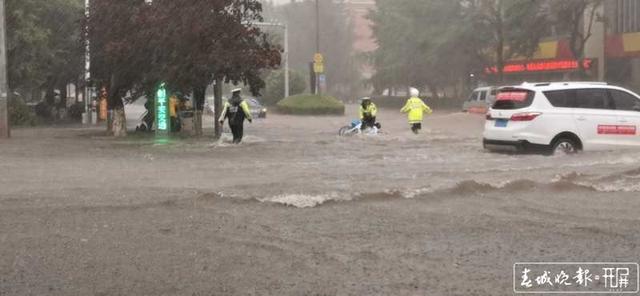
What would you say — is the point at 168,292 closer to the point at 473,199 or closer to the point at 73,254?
the point at 73,254

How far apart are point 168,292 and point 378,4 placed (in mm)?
62682

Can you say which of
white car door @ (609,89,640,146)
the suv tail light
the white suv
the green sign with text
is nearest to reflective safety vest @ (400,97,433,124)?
the green sign with text

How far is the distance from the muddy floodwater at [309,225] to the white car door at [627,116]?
1338mm

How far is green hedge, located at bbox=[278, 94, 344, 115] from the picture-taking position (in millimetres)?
50938

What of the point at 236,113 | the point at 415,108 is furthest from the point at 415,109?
the point at 236,113

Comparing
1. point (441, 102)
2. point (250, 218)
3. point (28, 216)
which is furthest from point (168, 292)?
point (441, 102)

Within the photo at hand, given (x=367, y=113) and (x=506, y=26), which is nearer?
(x=367, y=113)

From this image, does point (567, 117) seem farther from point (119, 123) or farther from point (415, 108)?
point (119, 123)

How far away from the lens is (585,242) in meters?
7.14

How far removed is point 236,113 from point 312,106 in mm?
30619

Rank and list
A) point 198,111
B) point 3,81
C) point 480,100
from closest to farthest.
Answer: point 3,81 → point 198,111 → point 480,100

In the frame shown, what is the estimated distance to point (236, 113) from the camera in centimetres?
2039

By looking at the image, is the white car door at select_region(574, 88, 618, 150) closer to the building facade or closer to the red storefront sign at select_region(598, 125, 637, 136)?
the red storefront sign at select_region(598, 125, 637, 136)

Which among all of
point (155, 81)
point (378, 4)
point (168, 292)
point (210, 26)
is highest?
point (378, 4)
